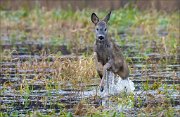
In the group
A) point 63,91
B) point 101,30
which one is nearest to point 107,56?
point 101,30

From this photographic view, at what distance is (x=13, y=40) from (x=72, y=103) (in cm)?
1023

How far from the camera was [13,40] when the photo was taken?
67.9ft

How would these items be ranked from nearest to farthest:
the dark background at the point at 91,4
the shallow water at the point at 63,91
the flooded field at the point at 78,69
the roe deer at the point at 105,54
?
1. the flooded field at the point at 78,69
2. the shallow water at the point at 63,91
3. the roe deer at the point at 105,54
4. the dark background at the point at 91,4

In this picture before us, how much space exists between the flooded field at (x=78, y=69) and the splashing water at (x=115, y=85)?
151mm

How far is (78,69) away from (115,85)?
876mm

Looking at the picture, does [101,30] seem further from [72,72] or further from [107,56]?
[72,72]

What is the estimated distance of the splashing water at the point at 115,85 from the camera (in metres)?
11.7

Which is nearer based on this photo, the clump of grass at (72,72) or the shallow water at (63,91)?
the shallow water at (63,91)

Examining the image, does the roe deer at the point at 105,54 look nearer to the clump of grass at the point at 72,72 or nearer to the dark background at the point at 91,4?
the clump of grass at the point at 72,72

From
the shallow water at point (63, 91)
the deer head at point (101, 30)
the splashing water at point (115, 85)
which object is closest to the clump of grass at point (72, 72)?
the shallow water at point (63, 91)

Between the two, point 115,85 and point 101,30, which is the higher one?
point 101,30

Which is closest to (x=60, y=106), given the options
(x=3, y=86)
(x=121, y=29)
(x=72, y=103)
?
(x=72, y=103)

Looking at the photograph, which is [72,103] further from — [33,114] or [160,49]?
[160,49]

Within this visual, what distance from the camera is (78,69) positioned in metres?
12.6
